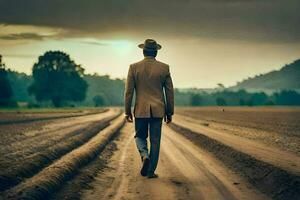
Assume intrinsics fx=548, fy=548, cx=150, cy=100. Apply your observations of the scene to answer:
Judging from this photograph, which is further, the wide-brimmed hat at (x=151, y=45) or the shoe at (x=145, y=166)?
the wide-brimmed hat at (x=151, y=45)

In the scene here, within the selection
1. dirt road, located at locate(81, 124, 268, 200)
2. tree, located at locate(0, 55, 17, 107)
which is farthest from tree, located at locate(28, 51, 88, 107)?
dirt road, located at locate(81, 124, 268, 200)

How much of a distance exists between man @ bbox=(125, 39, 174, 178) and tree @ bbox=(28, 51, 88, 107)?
312ft

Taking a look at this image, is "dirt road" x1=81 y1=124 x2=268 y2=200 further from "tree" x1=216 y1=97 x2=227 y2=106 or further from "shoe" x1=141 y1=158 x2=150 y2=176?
"tree" x1=216 y1=97 x2=227 y2=106

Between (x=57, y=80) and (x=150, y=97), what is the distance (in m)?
97.8

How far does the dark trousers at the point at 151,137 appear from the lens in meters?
10.1

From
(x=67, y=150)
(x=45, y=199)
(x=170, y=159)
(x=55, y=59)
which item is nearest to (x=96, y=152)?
(x=67, y=150)

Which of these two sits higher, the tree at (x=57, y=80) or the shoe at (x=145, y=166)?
the tree at (x=57, y=80)

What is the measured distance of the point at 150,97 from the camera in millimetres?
10227

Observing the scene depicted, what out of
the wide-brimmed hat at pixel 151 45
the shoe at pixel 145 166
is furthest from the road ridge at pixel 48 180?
the wide-brimmed hat at pixel 151 45

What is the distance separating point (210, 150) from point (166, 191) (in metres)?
8.04

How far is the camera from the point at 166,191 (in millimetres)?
8453

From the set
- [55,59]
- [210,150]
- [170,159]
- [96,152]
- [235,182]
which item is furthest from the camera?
[55,59]

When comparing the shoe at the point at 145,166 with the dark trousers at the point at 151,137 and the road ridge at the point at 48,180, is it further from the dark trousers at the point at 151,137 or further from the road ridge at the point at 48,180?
the road ridge at the point at 48,180

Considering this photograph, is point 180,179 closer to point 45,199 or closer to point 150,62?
point 150,62
